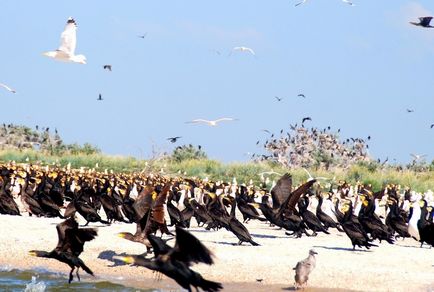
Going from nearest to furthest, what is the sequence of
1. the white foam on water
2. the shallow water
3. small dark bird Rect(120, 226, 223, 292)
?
small dark bird Rect(120, 226, 223, 292) < the white foam on water < the shallow water

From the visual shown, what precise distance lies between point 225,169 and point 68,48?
95.0 feet

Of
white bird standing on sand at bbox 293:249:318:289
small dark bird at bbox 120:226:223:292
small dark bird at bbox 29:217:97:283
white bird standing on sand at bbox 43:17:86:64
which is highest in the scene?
white bird standing on sand at bbox 43:17:86:64

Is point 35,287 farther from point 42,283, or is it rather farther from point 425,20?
point 425,20

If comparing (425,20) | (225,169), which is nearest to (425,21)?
(425,20)

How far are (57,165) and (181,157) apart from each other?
8506 millimetres

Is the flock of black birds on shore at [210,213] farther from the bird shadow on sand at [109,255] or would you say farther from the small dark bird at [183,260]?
the small dark bird at [183,260]

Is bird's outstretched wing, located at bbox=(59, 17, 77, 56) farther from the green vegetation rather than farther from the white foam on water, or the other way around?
the green vegetation

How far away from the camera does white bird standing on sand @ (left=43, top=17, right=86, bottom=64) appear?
15.7 meters

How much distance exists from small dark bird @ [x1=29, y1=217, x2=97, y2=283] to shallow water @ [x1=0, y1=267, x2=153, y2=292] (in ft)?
6.82

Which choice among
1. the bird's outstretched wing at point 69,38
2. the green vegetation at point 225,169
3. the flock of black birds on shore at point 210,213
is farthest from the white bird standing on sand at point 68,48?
the green vegetation at point 225,169

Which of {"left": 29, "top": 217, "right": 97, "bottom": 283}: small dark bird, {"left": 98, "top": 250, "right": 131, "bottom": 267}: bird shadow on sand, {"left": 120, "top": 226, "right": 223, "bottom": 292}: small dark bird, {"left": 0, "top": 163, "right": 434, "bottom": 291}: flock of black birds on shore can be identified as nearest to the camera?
{"left": 120, "top": 226, "right": 223, "bottom": 292}: small dark bird

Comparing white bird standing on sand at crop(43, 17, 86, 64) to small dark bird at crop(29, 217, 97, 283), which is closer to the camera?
small dark bird at crop(29, 217, 97, 283)

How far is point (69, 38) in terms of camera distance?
16359 millimetres

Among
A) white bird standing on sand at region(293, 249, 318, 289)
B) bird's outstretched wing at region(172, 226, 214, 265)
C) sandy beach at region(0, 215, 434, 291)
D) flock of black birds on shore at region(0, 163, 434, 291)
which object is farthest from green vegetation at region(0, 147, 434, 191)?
bird's outstretched wing at region(172, 226, 214, 265)
